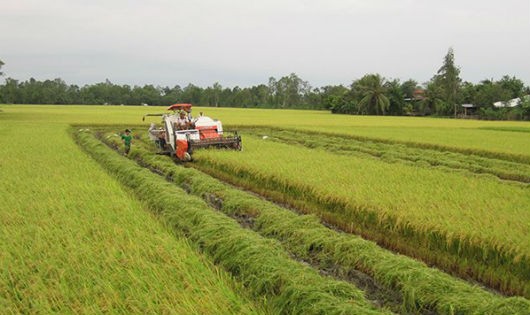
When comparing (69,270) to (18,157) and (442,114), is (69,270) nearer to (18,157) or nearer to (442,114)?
(18,157)

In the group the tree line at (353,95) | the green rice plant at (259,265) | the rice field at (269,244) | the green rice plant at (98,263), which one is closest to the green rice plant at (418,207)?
the rice field at (269,244)

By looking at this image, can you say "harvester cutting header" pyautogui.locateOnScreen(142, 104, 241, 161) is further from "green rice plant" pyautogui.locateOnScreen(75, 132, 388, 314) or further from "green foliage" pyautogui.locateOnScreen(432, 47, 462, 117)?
"green foliage" pyautogui.locateOnScreen(432, 47, 462, 117)

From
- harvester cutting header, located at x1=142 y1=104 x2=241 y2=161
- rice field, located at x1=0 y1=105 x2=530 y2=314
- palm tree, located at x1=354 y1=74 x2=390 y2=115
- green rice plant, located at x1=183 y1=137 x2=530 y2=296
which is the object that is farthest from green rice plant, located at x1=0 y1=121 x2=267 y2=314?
palm tree, located at x1=354 y1=74 x2=390 y2=115

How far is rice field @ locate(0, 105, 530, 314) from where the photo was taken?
13.2 feet

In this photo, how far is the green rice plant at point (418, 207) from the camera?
5.32 meters

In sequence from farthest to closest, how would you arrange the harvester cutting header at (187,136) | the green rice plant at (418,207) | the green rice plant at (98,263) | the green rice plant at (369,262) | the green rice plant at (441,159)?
the harvester cutting header at (187,136), the green rice plant at (441,159), the green rice plant at (418,207), the green rice plant at (369,262), the green rice plant at (98,263)

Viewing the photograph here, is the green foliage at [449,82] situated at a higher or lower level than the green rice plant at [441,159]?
higher

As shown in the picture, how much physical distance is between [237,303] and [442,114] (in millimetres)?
62072

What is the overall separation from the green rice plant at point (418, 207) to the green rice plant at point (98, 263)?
2.85 meters

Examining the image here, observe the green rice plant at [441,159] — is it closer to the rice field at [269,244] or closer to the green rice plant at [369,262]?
the rice field at [269,244]

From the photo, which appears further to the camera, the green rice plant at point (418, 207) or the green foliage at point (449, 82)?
the green foliage at point (449, 82)

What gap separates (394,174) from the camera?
404 inches

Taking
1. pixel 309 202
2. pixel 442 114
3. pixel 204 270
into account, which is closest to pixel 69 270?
pixel 204 270

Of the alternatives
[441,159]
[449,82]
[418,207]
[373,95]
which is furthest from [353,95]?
[418,207]
